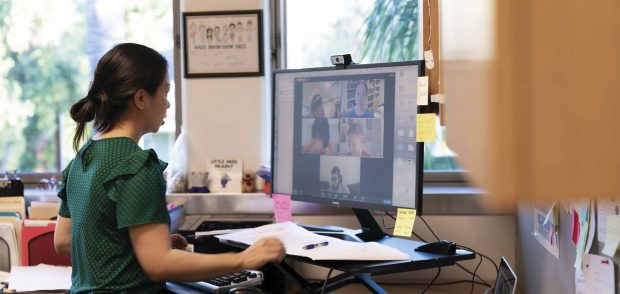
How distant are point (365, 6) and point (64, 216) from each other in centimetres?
141

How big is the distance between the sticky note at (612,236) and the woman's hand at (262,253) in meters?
0.61

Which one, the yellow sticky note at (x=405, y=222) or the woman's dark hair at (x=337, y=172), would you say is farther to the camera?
the woman's dark hair at (x=337, y=172)

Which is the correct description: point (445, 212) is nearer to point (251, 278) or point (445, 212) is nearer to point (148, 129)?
point (251, 278)

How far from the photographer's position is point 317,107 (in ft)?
5.98

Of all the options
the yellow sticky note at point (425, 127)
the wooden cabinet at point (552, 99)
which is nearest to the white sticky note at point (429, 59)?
the yellow sticky note at point (425, 127)

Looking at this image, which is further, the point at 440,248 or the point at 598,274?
the point at 440,248

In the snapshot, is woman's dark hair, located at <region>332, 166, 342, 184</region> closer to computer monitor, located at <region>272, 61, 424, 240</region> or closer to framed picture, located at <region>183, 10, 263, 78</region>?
computer monitor, located at <region>272, 61, 424, 240</region>

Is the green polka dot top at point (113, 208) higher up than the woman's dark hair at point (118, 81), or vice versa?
the woman's dark hair at point (118, 81)

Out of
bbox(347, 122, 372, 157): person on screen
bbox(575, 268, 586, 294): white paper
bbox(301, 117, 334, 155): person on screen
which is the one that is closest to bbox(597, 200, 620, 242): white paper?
bbox(575, 268, 586, 294): white paper

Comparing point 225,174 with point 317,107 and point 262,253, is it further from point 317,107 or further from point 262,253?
point 262,253

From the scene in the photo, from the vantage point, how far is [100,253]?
50.9 inches

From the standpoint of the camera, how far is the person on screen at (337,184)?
1.76 metres

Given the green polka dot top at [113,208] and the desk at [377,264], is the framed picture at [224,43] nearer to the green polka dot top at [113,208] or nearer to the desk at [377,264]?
the desk at [377,264]

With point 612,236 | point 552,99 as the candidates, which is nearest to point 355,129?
point 612,236
